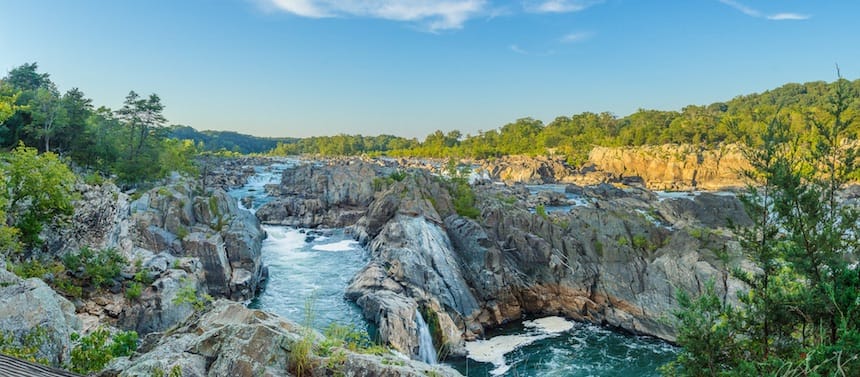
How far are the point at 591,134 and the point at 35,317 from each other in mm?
131744

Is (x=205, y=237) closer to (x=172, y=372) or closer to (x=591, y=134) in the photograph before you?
(x=172, y=372)

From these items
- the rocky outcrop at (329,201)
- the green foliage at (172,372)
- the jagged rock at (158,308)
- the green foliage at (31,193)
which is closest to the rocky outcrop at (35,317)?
the green foliage at (172,372)

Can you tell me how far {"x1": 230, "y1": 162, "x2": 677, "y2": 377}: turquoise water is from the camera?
1955 cm

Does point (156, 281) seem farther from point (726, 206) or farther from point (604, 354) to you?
point (726, 206)

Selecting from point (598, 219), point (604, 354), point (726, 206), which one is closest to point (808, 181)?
point (604, 354)

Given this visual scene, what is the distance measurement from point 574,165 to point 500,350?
86294 mm

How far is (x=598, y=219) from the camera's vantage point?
30328mm

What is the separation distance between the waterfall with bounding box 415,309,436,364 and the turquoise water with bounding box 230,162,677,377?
0.99 metres

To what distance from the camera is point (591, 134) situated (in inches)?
5017

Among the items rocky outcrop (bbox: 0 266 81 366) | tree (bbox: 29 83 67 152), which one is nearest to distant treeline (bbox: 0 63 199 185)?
tree (bbox: 29 83 67 152)

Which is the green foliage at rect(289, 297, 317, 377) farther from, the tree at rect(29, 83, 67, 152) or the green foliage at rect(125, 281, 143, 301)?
the tree at rect(29, 83, 67, 152)

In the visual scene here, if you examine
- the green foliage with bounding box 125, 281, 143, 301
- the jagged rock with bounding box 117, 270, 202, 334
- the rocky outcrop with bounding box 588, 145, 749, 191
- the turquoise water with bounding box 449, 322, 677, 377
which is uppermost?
the rocky outcrop with bounding box 588, 145, 749, 191

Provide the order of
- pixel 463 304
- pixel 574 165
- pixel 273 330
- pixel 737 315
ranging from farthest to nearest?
pixel 574 165, pixel 463 304, pixel 737 315, pixel 273 330

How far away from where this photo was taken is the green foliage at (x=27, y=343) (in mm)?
6738
